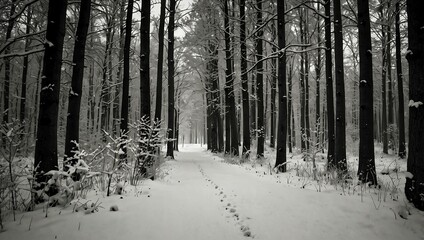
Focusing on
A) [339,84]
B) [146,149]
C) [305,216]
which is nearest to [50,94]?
Answer: [146,149]

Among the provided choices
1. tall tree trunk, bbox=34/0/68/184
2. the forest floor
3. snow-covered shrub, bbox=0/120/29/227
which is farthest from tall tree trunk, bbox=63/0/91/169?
the forest floor

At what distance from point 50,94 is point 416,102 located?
602 centimetres

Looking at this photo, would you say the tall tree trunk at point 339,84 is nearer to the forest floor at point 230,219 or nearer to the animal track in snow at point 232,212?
the forest floor at point 230,219

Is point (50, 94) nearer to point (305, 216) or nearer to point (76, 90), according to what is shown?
point (76, 90)

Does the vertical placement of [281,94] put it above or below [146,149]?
above

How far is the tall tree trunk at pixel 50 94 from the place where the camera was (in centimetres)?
349

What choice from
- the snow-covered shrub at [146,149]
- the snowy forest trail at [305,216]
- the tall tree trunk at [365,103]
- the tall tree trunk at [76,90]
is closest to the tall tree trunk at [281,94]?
the tall tree trunk at [365,103]

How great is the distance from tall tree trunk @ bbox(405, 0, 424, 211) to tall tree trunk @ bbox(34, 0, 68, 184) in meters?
5.93

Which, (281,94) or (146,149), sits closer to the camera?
(146,149)

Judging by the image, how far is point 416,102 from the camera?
356cm

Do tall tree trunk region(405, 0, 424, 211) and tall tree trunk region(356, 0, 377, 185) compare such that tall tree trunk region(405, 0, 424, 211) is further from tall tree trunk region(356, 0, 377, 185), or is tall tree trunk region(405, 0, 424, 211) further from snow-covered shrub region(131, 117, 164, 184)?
snow-covered shrub region(131, 117, 164, 184)

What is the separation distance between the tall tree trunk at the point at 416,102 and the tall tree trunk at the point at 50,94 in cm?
593

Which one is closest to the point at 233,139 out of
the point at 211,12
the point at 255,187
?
the point at 255,187

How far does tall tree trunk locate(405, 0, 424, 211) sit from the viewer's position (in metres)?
3.49
